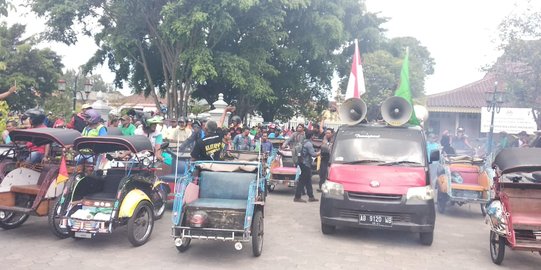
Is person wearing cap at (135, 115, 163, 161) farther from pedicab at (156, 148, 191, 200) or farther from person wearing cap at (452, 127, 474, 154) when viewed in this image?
person wearing cap at (452, 127, 474, 154)

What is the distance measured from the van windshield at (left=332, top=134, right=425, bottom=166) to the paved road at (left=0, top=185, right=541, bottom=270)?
4.30 feet

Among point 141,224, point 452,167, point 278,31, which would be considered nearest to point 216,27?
point 278,31

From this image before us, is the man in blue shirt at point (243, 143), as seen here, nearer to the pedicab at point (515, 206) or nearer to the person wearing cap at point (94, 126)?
the person wearing cap at point (94, 126)

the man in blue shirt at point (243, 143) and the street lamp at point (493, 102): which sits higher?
the street lamp at point (493, 102)

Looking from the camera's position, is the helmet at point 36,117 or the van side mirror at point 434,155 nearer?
the van side mirror at point 434,155

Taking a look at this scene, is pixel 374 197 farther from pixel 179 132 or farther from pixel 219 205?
pixel 179 132

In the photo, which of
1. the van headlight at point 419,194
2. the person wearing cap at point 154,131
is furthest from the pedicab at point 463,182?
the person wearing cap at point 154,131

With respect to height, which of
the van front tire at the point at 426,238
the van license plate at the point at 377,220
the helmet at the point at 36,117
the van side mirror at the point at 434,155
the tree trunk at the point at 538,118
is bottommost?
the van front tire at the point at 426,238

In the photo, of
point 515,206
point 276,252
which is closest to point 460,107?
point 515,206

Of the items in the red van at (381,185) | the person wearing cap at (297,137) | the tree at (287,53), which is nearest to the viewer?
the red van at (381,185)

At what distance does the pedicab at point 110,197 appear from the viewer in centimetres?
616

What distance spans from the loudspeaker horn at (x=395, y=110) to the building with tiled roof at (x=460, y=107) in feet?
67.2

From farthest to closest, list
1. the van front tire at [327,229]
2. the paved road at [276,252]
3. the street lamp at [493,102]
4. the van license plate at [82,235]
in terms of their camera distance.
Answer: the street lamp at [493,102] → the van front tire at [327,229] → the van license plate at [82,235] → the paved road at [276,252]

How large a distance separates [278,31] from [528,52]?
10.8 m
